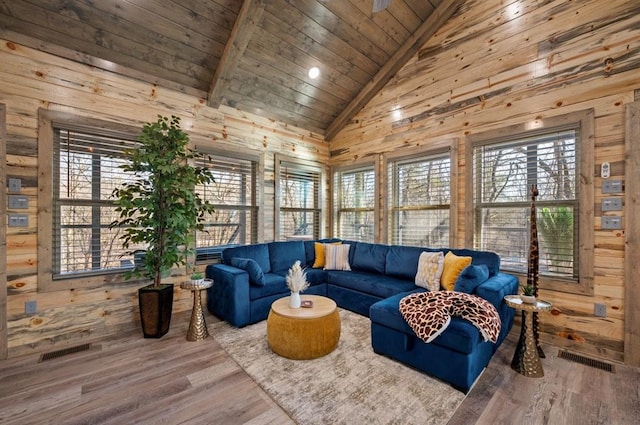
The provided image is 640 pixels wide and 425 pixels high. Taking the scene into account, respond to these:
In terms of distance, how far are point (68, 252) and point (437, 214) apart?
442 centimetres

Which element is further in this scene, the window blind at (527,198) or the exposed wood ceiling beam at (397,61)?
the exposed wood ceiling beam at (397,61)

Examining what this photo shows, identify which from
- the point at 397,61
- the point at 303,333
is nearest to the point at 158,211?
the point at 303,333

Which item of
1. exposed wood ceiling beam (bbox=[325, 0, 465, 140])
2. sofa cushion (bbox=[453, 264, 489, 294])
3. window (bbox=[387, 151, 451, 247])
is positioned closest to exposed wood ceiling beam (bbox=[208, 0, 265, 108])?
exposed wood ceiling beam (bbox=[325, 0, 465, 140])

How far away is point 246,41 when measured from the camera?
3186 millimetres

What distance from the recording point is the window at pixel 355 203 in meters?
4.85

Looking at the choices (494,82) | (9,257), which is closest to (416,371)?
(494,82)

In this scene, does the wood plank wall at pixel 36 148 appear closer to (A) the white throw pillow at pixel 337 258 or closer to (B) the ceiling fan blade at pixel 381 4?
(A) the white throw pillow at pixel 337 258

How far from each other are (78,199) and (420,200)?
422cm

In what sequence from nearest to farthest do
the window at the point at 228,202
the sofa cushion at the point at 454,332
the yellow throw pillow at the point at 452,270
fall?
the sofa cushion at the point at 454,332 → the yellow throw pillow at the point at 452,270 → the window at the point at 228,202

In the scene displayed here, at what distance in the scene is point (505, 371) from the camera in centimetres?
234

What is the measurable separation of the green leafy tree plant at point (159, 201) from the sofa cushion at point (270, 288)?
36.1 inches

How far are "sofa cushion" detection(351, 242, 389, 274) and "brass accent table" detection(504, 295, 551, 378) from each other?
1.76 meters

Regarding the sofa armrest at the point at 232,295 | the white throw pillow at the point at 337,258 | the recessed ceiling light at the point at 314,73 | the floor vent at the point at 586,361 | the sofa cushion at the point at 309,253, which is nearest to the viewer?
the floor vent at the point at 586,361

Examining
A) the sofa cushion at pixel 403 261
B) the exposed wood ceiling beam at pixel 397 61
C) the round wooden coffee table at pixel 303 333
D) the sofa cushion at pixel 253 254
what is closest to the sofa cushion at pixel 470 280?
the sofa cushion at pixel 403 261
